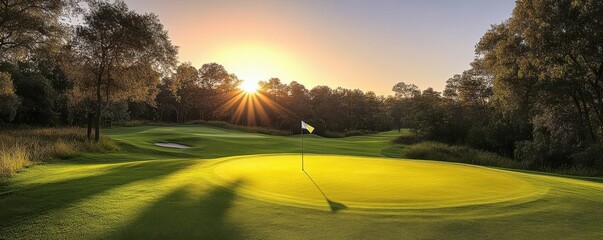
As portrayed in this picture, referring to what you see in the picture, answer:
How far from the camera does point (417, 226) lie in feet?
17.2

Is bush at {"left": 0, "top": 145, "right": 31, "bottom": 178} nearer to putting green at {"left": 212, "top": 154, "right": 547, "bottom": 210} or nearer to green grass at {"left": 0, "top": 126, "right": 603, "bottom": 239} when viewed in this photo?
green grass at {"left": 0, "top": 126, "right": 603, "bottom": 239}

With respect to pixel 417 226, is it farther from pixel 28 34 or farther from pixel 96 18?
pixel 96 18

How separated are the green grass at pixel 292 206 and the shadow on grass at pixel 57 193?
22mm

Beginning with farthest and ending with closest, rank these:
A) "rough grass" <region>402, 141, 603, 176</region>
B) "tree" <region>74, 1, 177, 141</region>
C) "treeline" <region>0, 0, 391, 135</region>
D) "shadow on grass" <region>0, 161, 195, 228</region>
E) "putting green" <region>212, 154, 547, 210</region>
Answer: "tree" <region>74, 1, 177, 141</region> < "rough grass" <region>402, 141, 603, 176</region> < "treeline" <region>0, 0, 391, 135</region> < "putting green" <region>212, 154, 547, 210</region> < "shadow on grass" <region>0, 161, 195, 228</region>

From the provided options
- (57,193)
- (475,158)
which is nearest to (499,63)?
(475,158)

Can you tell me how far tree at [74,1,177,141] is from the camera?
71.8 ft

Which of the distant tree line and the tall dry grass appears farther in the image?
the distant tree line

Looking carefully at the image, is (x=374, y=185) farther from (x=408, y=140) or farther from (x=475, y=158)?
(x=408, y=140)

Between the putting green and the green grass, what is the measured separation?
0.03 meters

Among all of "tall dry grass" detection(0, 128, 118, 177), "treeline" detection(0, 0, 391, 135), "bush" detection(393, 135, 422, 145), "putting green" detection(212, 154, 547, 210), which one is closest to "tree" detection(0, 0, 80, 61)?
"treeline" detection(0, 0, 391, 135)

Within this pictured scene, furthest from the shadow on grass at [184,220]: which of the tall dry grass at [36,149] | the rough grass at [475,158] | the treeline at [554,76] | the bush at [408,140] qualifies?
the bush at [408,140]

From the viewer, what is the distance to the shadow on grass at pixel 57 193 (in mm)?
5918

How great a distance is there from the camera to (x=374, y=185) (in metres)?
7.73

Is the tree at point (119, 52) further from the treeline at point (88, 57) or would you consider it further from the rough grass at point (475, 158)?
the rough grass at point (475, 158)
